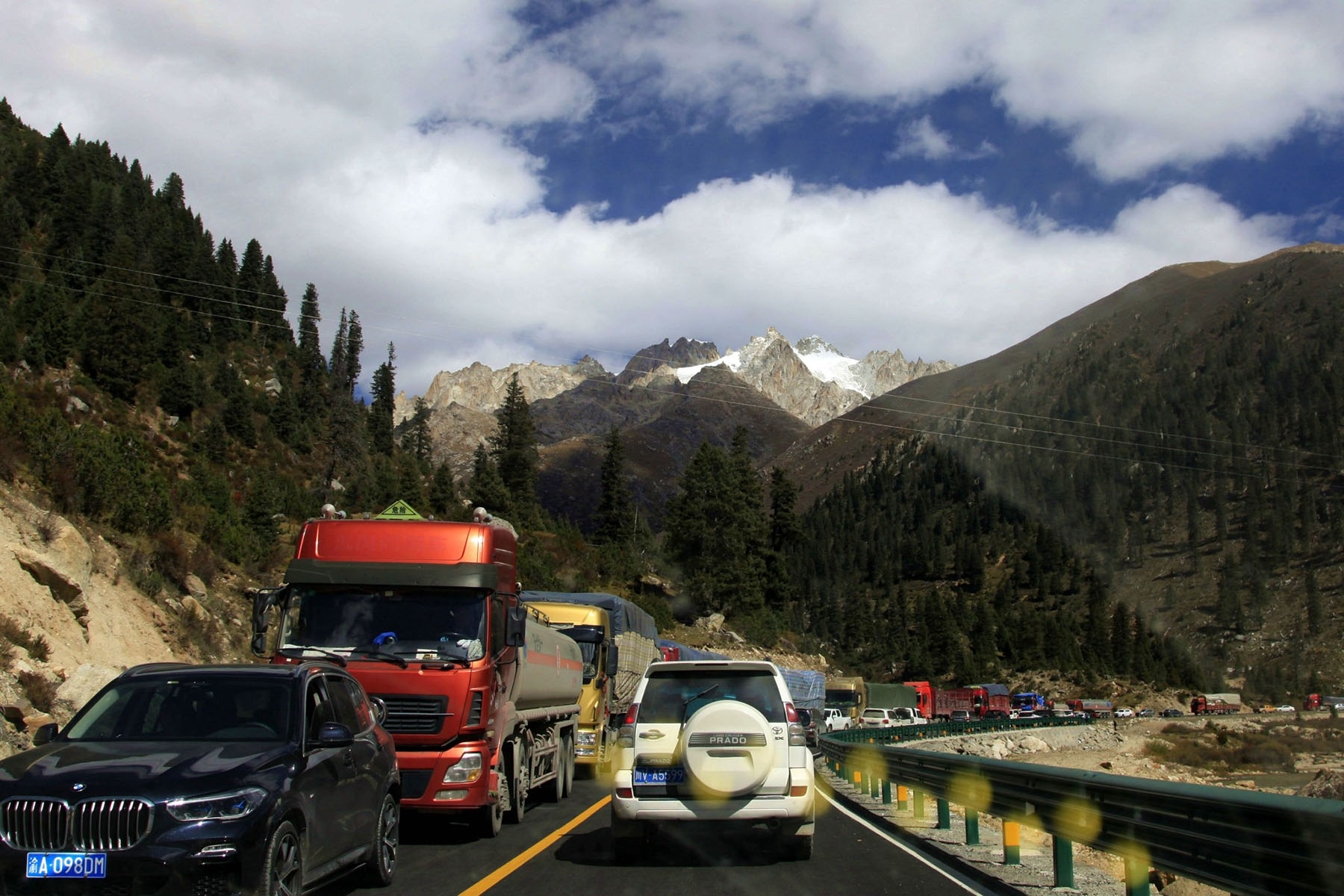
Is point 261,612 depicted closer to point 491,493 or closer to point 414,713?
point 414,713

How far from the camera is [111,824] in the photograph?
20.8ft

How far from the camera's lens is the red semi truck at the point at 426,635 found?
36.4 feet

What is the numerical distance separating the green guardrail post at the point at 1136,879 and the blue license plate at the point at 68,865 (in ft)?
21.9

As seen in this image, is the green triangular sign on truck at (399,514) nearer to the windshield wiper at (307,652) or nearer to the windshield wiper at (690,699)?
the windshield wiper at (307,652)

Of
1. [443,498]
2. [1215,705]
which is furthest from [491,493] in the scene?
[1215,705]

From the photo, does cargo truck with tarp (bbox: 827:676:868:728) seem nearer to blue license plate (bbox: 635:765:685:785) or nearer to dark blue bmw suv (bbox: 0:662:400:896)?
blue license plate (bbox: 635:765:685:785)

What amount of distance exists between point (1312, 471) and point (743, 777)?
192310 millimetres

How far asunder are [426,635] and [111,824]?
5358mm

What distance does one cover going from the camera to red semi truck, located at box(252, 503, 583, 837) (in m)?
11.1

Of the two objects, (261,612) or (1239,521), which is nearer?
(261,612)

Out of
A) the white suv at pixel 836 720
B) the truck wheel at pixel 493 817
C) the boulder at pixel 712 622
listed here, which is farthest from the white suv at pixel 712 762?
the boulder at pixel 712 622

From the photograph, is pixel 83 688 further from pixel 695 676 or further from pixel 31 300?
pixel 31 300

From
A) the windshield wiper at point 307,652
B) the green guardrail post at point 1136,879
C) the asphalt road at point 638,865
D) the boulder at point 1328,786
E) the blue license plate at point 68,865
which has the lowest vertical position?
the boulder at point 1328,786

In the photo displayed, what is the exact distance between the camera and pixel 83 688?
1767 centimetres
